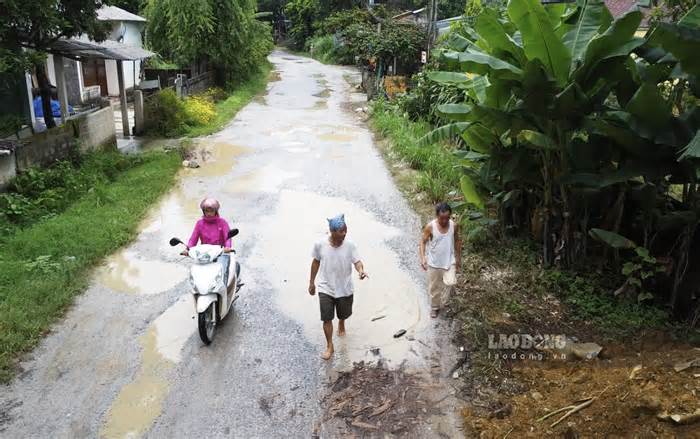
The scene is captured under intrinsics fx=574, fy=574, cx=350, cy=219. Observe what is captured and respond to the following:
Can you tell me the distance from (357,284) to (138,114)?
11988mm

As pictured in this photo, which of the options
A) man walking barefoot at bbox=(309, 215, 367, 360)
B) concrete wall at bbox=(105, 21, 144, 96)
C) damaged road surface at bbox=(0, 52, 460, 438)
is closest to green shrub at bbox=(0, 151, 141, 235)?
damaged road surface at bbox=(0, 52, 460, 438)

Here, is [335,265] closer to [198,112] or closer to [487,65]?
[487,65]

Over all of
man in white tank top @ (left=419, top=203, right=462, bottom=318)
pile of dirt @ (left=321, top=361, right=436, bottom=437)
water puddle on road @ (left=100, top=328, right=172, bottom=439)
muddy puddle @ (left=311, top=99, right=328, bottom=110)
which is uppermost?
man in white tank top @ (left=419, top=203, right=462, bottom=318)

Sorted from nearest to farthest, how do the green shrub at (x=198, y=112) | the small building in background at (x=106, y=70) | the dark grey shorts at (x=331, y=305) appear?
the dark grey shorts at (x=331, y=305) < the green shrub at (x=198, y=112) < the small building in background at (x=106, y=70)

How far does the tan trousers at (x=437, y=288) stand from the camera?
6.38 meters

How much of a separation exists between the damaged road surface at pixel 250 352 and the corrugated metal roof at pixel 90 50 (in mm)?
4212

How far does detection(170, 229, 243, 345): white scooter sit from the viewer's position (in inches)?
228

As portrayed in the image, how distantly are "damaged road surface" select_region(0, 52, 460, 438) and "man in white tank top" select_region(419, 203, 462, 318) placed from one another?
0.60 m

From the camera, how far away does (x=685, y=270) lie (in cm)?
614

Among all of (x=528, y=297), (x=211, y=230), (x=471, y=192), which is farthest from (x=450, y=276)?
(x=211, y=230)

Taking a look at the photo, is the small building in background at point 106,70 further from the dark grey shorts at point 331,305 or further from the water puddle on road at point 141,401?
the dark grey shorts at point 331,305

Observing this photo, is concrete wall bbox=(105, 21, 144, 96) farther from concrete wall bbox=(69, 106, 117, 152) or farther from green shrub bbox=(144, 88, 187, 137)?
concrete wall bbox=(69, 106, 117, 152)

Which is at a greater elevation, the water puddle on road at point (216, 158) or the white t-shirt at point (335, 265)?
the white t-shirt at point (335, 265)

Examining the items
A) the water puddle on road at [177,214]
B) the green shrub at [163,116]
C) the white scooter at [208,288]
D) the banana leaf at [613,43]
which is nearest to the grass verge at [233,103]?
the green shrub at [163,116]
